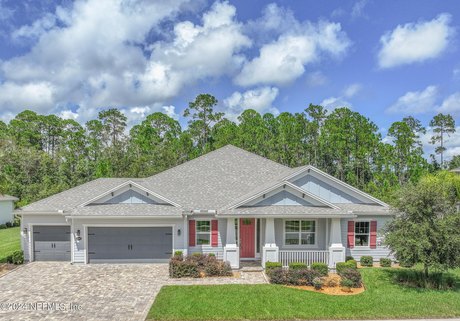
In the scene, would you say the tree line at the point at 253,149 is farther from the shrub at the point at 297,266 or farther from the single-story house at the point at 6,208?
the shrub at the point at 297,266

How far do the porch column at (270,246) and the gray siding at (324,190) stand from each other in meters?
3.46

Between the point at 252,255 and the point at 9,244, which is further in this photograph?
the point at 9,244

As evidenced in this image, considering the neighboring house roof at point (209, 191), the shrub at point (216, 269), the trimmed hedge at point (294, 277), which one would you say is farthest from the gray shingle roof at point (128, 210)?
the trimmed hedge at point (294, 277)

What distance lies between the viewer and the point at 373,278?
45.8 ft

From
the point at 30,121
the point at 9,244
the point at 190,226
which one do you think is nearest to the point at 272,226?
the point at 190,226

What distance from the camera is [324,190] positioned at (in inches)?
711

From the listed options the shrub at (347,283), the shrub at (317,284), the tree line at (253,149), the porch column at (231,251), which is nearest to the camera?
the shrub at (347,283)

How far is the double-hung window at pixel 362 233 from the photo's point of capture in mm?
17172

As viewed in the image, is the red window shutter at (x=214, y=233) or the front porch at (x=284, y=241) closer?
the front porch at (x=284, y=241)

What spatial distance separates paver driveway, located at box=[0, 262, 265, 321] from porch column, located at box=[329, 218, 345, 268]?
13.2 ft

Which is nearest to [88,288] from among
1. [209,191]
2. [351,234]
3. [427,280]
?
[209,191]

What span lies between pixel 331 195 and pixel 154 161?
89.7ft

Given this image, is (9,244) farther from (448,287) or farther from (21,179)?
(448,287)

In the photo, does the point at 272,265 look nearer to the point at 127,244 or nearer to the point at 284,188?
the point at 284,188
